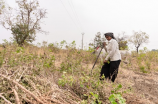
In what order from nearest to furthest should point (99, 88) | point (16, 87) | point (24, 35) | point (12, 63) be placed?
Result: point (16, 87) < point (99, 88) < point (12, 63) < point (24, 35)

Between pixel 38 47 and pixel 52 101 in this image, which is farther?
pixel 38 47

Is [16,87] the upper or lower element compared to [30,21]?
lower

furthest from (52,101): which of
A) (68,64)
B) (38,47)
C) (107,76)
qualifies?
(38,47)

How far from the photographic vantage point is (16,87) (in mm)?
1389

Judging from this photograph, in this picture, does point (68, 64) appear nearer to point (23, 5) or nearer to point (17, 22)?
point (17, 22)

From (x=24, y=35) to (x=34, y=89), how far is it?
14046mm

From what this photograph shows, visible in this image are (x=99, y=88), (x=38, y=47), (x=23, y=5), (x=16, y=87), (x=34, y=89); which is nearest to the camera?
(x=16, y=87)

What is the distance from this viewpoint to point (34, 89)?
156 centimetres

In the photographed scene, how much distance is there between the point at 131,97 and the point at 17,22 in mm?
15408

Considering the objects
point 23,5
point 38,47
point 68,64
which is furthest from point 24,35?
point 68,64

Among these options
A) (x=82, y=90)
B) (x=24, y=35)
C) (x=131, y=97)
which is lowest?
(x=131, y=97)

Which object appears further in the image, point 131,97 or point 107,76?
point 107,76

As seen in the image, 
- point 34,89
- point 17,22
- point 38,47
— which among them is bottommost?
point 34,89

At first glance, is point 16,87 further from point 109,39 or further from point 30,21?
point 30,21
